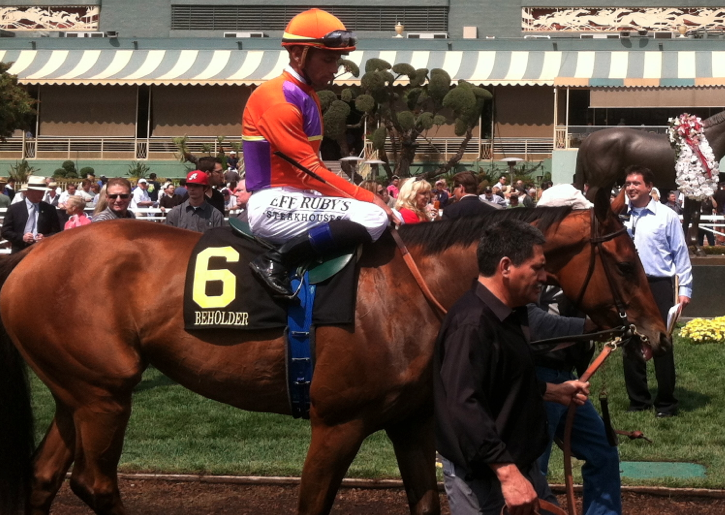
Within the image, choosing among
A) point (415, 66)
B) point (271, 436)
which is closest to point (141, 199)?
point (271, 436)

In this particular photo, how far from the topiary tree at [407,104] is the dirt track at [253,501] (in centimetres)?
2417

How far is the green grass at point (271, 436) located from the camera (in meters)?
6.30

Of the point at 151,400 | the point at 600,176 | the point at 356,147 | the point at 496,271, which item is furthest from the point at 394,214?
the point at 356,147

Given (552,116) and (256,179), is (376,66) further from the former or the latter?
(256,179)

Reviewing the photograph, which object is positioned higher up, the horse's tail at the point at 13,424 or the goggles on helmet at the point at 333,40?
the goggles on helmet at the point at 333,40

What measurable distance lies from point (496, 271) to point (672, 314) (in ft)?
11.3

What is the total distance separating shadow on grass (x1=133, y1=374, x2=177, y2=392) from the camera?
889 centimetres

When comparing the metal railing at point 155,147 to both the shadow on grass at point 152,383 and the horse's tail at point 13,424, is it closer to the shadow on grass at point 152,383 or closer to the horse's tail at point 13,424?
the shadow on grass at point 152,383

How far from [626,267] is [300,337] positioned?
4.61 ft

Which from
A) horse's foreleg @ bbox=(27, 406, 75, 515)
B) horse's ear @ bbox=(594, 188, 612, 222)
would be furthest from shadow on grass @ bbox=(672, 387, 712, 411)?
horse's foreleg @ bbox=(27, 406, 75, 515)

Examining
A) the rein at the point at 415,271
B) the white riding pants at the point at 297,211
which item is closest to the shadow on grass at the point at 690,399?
the rein at the point at 415,271

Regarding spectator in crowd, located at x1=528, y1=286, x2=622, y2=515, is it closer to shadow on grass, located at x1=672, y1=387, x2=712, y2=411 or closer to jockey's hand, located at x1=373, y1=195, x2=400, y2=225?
jockey's hand, located at x1=373, y1=195, x2=400, y2=225

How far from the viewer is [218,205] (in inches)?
379

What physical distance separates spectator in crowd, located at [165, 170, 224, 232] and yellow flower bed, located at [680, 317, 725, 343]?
528 centimetres
